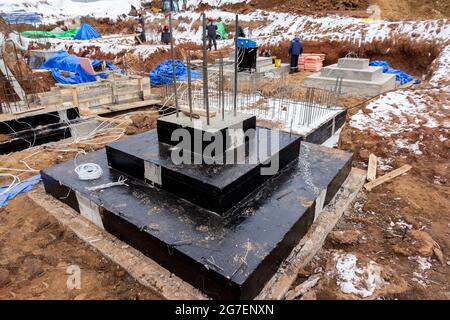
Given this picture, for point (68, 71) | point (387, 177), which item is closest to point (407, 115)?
point (387, 177)

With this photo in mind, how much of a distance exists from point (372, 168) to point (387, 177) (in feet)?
1.07

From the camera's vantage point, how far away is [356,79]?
35.5 feet

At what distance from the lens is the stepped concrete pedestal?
10344mm

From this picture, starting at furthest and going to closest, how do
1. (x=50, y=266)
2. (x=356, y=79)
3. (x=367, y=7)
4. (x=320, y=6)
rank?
(x=320, y=6), (x=367, y=7), (x=356, y=79), (x=50, y=266)

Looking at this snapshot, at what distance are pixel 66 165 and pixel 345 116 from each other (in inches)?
264

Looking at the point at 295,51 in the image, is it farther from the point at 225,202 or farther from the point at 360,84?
the point at 225,202

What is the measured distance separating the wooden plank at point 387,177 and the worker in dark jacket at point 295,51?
10.3 meters

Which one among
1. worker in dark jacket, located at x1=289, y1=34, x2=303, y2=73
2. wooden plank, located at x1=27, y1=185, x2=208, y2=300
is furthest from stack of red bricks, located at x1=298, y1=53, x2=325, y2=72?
wooden plank, located at x1=27, y1=185, x2=208, y2=300

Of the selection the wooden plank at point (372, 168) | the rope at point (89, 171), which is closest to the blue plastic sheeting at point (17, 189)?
the rope at point (89, 171)

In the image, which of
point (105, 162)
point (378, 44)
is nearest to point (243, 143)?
point (105, 162)

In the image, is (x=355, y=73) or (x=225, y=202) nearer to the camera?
(x=225, y=202)

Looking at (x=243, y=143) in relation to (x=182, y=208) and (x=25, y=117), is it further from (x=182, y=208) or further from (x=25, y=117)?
(x=25, y=117)
